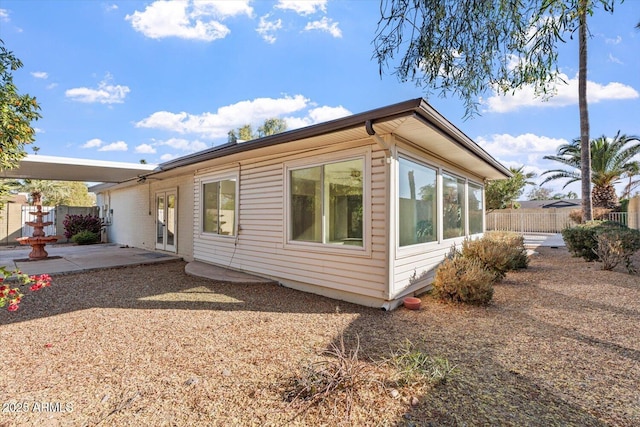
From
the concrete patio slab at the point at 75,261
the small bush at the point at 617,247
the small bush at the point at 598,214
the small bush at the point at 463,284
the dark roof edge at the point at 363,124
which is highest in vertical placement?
the dark roof edge at the point at 363,124

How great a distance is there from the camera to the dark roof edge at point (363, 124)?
3.47 meters

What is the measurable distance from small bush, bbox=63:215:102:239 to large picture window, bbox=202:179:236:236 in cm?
911

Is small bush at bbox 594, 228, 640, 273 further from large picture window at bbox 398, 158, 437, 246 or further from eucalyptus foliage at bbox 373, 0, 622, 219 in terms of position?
eucalyptus foliage at bbox 373, 0, 622, 219

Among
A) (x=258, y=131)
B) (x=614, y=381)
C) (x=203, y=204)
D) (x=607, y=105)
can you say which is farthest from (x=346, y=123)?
(x=258, y=131)

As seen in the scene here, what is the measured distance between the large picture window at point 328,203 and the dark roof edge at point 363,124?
0.71 metres

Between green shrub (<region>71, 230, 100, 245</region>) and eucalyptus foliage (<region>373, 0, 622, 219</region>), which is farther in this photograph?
green shrub (<region>71, 230, 100, 245</region>)

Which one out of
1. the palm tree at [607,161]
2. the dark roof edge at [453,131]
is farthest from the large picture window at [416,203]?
the palm tree at [607,161]

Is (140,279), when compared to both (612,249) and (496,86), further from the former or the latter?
(612,249)

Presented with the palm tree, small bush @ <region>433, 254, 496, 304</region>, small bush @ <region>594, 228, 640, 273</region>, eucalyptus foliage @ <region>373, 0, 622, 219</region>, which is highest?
the palm tree

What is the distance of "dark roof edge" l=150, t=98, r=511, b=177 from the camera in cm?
347

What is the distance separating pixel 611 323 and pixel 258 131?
25.0 metres

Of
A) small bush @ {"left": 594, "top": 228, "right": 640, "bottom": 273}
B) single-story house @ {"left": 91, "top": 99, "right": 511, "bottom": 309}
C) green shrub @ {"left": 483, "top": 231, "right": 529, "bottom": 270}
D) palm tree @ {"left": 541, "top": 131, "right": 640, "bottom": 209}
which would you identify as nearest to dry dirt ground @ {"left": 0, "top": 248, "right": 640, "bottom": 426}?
single-story house @ {"left": 91, "top": 99, "right": 511, "bottom": 309}

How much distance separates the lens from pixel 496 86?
3.29 m

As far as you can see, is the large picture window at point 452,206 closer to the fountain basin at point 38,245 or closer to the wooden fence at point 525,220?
the fountain basin at point 38,245
